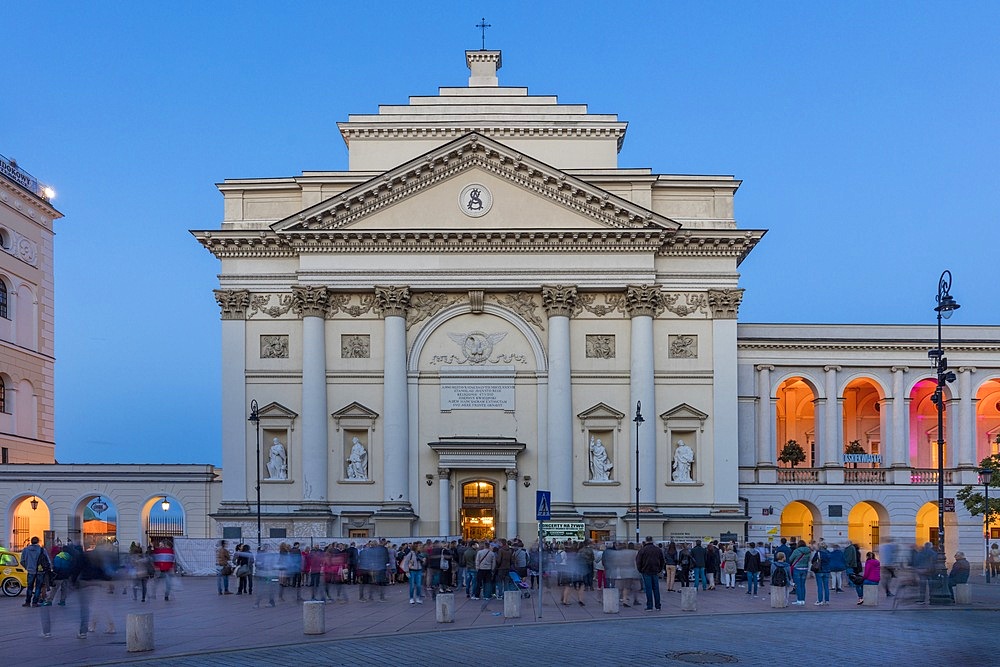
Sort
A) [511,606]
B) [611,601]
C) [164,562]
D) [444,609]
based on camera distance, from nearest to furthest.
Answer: [444,609], [511,606], [611,601], [164,562]

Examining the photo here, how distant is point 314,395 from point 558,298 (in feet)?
36.4

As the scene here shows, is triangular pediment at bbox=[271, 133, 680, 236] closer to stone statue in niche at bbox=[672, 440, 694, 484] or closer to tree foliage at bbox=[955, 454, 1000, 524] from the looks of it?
stone statue in niche at bbox=[672, 440, 694, 484]

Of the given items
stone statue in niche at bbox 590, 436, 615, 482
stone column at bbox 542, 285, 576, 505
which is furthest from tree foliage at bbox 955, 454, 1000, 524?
stone column at bbox 542, 285, 576, 505

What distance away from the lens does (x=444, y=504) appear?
159ft

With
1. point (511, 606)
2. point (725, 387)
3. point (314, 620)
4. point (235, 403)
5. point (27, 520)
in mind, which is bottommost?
point (27, 520)

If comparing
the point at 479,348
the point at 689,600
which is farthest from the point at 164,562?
the point at 479,348

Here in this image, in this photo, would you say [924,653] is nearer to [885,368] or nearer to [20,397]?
[885,368]

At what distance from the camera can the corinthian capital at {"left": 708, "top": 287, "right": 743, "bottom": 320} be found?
4953 cm

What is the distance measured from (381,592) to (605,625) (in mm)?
10028

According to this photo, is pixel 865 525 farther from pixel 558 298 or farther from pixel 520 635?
pixel 520 635

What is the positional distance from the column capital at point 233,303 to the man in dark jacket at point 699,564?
2331 centimetres

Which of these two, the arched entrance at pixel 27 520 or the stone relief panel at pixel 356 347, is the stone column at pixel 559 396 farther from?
the arched entrance at pixel 27 520

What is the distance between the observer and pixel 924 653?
1912 cm

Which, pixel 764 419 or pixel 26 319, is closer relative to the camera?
pixel 764 419
